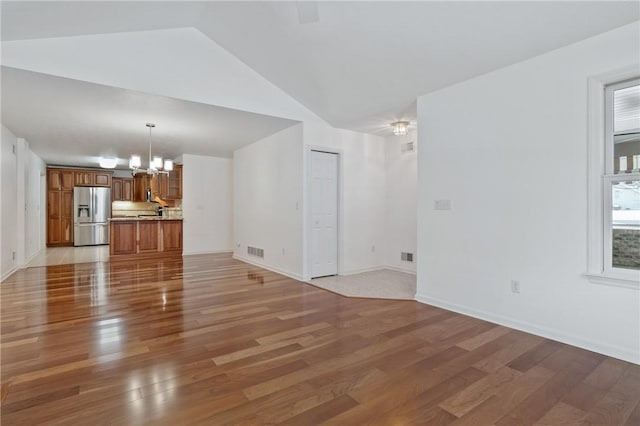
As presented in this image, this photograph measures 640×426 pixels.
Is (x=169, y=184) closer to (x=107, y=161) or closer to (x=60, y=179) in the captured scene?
(x=107, y=161)

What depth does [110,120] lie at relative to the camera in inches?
203

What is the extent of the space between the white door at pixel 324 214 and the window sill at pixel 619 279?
146 inches

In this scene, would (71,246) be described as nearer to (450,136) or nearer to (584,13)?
(450,136)

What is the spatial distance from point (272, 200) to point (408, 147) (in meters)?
2.78

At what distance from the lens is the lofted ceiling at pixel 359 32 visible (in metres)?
2.69

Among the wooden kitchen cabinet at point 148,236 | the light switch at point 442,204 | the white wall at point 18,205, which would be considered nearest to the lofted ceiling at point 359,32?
the light switch at point 442,204

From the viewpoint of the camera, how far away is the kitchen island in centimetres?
730

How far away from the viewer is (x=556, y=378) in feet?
7.47

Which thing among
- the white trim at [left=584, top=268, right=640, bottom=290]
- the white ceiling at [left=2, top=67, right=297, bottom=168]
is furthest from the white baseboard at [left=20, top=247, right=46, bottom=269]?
the white trim at [left=584, top=268, right=640, bottom=290]

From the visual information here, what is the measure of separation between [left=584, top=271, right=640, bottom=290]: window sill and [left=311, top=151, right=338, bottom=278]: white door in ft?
12.1

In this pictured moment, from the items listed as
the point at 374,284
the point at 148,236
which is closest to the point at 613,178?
the point at 374,284

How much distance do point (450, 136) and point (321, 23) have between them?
1.95 m

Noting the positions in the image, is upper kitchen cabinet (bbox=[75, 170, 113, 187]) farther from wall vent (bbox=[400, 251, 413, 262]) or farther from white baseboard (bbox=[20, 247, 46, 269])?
wall vent (bbox=[400, 251, 413, 262])

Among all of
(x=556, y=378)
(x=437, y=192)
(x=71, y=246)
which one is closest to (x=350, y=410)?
(x=556, y=378)
